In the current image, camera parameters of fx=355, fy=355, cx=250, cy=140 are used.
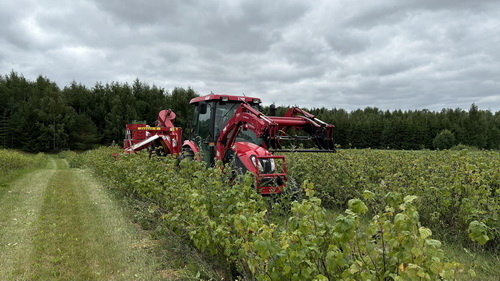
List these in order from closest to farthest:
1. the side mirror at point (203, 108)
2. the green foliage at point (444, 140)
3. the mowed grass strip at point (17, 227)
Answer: the mowed grass strip at point (17, 227) < the side mirror at point (203, 108) < the green foliage at point (444, 140)

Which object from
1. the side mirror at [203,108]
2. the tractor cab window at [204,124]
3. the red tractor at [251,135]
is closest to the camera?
the red tractor at [251,135]

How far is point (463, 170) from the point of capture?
5539mm

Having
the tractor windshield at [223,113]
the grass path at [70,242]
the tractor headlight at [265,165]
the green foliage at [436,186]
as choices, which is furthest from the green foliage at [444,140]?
the grass path at [70,242]

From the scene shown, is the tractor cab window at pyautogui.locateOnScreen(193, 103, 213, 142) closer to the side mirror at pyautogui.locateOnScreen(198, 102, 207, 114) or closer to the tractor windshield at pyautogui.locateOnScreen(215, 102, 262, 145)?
the side mirror at pyautogui.locateOnScreen(198, 102, 207, 114)

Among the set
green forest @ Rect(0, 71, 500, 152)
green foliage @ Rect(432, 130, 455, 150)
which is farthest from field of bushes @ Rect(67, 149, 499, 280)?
green foliage @ Rect(432, 130, 455, 150)

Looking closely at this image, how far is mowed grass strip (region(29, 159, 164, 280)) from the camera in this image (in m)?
4.20

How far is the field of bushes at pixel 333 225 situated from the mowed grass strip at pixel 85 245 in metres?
0.68

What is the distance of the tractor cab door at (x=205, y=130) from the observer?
28.0ft

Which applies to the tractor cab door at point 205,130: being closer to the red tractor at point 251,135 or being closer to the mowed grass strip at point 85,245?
the red tractor at point 251,135

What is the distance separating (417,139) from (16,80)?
61.4m

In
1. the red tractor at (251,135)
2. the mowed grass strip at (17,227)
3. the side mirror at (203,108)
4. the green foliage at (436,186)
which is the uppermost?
the side mirror at (203,108)

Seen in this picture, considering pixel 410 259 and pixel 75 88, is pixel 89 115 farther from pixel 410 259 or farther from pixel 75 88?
pixel 410 259

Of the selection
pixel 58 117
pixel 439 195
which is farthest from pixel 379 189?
pixel 58 117

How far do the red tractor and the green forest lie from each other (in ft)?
71.2
